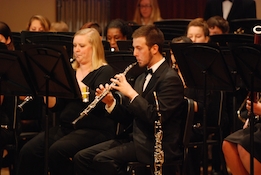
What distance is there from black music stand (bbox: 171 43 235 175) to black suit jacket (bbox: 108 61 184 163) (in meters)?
0.13

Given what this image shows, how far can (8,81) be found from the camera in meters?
3.92

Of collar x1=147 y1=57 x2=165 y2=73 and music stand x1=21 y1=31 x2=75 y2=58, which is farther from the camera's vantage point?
music stand x1=21 y1=31 x2=75 y2=58

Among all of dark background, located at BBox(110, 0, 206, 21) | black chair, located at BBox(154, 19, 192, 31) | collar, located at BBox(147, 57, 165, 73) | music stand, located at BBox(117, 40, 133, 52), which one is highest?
dark background, located at BBox(110, 0, 206, 21)

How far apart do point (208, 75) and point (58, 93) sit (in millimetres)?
988

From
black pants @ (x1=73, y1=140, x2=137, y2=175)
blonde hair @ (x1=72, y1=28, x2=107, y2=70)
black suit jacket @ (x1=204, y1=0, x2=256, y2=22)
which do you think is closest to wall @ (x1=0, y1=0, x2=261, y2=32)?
black suit jacket @ (x1=204, y1=0, x2=256, y2=22)

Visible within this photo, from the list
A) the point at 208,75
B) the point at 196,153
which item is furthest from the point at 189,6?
the point at 208,75

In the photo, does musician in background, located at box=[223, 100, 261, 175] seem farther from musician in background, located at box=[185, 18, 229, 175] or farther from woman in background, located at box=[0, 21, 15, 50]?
woman in background, located at box=[0, 21, 15, 50]

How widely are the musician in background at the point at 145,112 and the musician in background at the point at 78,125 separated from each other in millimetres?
179

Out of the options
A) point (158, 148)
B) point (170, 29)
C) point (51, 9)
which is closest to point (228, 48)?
point (158, 148)

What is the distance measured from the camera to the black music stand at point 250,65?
3488mm

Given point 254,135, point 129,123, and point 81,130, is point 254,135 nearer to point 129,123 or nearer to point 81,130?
point 129,123

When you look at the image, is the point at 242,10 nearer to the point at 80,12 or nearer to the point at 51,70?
the point at 80,12

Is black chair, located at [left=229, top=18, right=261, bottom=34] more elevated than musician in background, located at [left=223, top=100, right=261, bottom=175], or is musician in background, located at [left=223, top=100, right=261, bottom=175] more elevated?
black chair, located at [left=229, top=18, right=261, bottom=34]

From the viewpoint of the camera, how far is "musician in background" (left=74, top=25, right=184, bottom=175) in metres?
3.74
